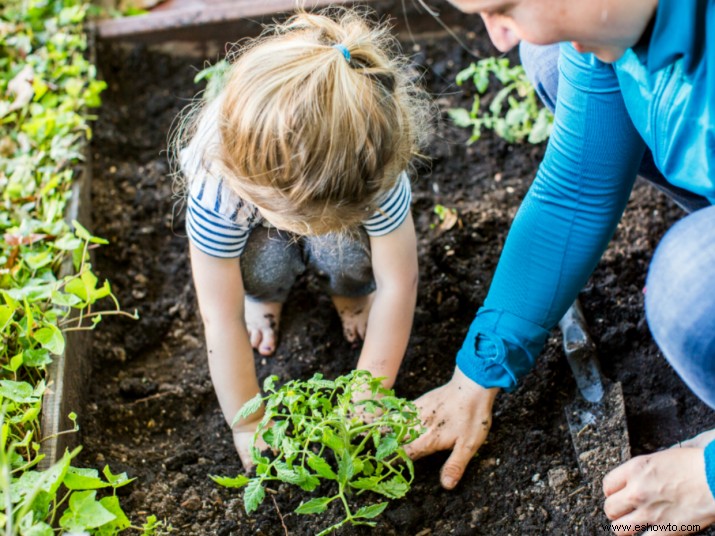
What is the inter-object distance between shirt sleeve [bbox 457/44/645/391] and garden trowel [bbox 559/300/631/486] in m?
0.21

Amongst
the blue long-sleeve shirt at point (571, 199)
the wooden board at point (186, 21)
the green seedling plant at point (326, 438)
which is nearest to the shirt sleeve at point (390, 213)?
the blue long-sleeve shirt at point (571, 199)

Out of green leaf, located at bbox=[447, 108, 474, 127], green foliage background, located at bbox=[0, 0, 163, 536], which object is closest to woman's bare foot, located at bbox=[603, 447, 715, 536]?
green foliage background, located at bbox=[0, 0, 163, 536]

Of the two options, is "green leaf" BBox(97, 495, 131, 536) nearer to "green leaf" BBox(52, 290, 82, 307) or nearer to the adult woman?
"green leaf" BBox(52, 290, 82, 307)

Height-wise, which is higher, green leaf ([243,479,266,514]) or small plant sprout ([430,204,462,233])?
green leaf ([243,479,266,514])

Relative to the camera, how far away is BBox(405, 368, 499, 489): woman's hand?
1.93 meters

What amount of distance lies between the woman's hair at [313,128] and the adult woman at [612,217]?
30 centimetres

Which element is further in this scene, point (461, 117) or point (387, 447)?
point (461, 117)

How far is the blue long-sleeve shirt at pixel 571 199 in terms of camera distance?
5.24ft

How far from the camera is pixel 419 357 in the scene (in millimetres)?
2221

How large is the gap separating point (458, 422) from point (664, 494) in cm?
49

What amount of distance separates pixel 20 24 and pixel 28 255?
127 centimetres

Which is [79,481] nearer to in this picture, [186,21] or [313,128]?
[313,128]

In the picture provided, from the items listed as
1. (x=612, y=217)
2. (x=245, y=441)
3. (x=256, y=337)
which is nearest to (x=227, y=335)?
(x=245, y=441)

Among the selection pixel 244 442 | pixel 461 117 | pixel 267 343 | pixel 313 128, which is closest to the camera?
pixel 313 128
